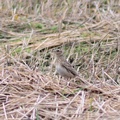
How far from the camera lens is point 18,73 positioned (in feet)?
25.3

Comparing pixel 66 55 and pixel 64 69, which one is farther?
pixel 66 55

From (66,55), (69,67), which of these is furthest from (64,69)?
(66,55)

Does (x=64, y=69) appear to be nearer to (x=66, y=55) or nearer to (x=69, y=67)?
(x=69, y=67)

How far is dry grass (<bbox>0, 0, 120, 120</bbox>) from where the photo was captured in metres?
6.52

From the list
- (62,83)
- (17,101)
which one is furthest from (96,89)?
(17,101)

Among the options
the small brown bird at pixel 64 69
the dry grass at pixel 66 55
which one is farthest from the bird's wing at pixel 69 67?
the dry grass at pixel 66 55

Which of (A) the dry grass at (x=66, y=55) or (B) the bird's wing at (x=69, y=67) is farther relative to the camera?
(B) the bird's wing at (x=69, y=67)

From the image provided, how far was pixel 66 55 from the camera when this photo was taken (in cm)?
940

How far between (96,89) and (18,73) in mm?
1111

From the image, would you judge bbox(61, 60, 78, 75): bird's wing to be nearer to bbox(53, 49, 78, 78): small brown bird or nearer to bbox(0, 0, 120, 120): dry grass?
bbox(53, 49, 78, 78): small brown bird

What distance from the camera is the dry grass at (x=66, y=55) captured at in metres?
6.52

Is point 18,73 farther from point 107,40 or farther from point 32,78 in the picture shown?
point 107,40

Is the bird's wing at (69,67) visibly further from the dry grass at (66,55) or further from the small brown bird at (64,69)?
the dry grass at (66,55)

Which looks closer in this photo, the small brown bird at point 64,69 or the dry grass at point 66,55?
the dry grass at point 66,55
